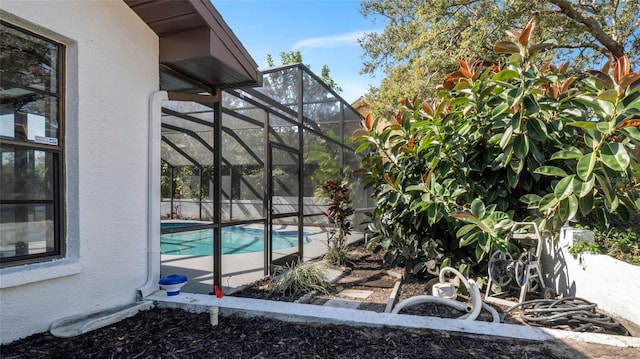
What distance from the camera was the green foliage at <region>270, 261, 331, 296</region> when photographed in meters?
4.05

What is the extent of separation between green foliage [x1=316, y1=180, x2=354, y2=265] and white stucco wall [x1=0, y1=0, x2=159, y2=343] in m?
3.53

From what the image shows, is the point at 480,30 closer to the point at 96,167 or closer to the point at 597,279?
the point at 597,279

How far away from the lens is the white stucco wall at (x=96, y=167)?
7.30ft

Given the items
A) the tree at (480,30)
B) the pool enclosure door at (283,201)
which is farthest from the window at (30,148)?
the tree at (480,30)

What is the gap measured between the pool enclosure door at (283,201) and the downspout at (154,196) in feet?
6.67

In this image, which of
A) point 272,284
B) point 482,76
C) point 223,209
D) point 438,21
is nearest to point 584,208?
point 482,76

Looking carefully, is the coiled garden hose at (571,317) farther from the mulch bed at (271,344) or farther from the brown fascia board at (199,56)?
the brown fascia board at (199,56)

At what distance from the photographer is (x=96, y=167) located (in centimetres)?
263

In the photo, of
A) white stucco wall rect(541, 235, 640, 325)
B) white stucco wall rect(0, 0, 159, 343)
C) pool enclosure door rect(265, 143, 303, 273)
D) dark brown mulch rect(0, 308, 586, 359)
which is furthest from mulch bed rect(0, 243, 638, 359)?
pool enclosure door rect(265, 143, 303, 273)

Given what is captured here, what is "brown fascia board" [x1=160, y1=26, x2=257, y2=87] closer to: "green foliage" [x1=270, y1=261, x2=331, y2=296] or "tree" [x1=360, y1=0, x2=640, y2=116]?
"green foliage" [x1=270, y1=261, x2=331, y2=296]

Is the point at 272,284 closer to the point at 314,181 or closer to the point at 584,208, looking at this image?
the point at 314,181

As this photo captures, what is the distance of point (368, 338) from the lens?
2.26 meters

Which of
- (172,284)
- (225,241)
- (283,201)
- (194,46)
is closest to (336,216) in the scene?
(283,201)

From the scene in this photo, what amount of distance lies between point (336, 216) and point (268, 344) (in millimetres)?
4277
